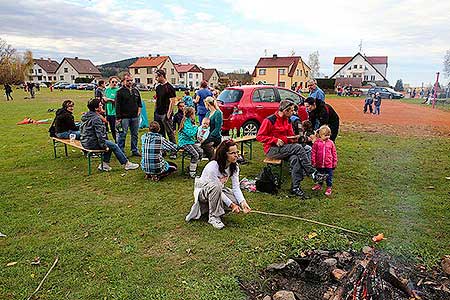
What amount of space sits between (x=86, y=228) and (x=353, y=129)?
11.8m

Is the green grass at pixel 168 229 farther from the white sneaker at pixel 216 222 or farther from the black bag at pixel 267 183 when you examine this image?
the black bag at pixel 267 183

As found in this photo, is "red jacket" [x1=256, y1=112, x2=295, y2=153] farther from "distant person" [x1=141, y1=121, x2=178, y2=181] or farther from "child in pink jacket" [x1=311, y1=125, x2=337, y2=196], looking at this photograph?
"distant person" [x1=141, y1=121, x2=178, y2=181]

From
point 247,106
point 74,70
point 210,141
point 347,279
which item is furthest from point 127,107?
point 74,70

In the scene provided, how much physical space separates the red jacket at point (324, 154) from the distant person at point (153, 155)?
2836 mm

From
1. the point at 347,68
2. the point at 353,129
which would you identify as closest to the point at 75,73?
the point at 347,68

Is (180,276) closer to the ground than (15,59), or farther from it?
closer to the ground

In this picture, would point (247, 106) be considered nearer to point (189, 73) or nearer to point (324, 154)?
point (324, 154)

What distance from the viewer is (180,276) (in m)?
3.58

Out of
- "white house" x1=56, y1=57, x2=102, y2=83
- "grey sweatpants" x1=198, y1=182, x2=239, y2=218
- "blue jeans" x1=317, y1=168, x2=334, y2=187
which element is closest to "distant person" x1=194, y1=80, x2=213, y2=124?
"blue jeans" x1=317, y1=168, x2=334, y2=187

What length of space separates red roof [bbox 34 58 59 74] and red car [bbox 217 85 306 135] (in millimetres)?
103273

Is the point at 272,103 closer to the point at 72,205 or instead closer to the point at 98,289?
the point at 72,205

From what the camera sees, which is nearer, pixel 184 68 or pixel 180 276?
pixel 180 276

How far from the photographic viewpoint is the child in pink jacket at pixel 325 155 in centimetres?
578

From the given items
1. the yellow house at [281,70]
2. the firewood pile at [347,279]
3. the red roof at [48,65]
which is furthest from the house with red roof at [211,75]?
the firewood pile at [347,279]
